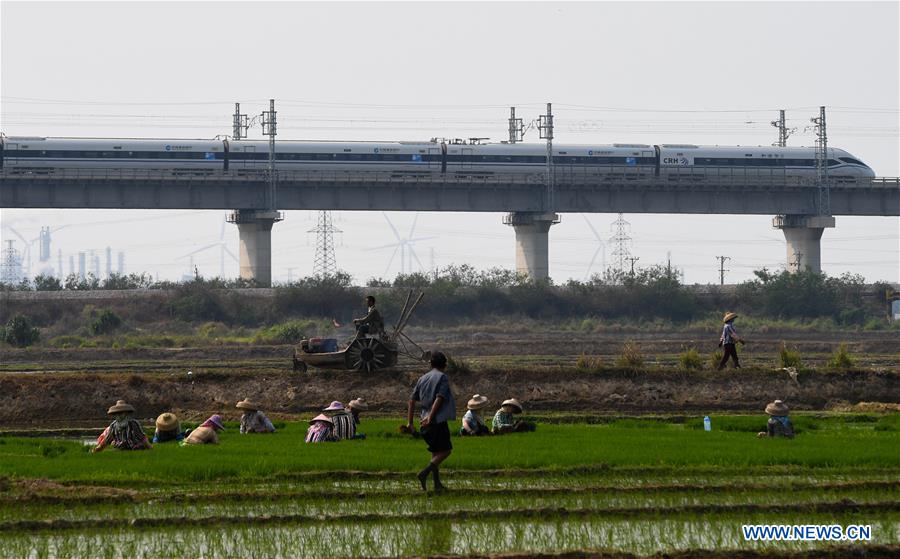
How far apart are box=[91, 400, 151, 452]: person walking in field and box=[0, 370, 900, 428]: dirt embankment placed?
10273 millimetres

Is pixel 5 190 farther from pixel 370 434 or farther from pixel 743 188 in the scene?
pixel 370 434

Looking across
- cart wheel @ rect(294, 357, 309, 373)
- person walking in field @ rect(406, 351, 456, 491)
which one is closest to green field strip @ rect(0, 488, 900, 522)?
person walking in field @ rect(406, 351, 456, 491)

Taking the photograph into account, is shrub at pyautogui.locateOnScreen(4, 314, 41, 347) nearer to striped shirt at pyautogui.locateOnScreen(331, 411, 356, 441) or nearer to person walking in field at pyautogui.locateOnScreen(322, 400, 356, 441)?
person walking in field at pyautogui.locateOnScreen(322, 400, 356, 441)

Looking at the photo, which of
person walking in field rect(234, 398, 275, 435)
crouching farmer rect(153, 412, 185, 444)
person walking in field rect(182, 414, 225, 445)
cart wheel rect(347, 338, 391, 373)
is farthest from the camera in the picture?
cart wheel rect(347, 338, 391, 373)

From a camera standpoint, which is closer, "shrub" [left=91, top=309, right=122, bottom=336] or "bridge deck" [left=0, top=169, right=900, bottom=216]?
"shrub" [left=91, top=309, right=122, bottom=336]

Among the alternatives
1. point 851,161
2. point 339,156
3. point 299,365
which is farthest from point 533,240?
point 299,365

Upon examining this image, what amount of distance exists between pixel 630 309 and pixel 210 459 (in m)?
68.9

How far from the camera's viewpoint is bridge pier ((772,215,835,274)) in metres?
89.7

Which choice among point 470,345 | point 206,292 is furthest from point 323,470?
point 206,292

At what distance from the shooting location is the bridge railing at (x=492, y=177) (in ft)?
265

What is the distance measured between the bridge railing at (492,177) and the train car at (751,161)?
0.10 m

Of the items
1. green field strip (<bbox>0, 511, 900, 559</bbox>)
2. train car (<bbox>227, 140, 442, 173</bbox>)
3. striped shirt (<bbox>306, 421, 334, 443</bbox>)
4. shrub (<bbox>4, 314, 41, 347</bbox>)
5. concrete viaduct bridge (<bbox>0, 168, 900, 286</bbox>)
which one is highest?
train car (<bbox>227, 140, 442, 173</bbox>)

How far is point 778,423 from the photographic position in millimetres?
23172

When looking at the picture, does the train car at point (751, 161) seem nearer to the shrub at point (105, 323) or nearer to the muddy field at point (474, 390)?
the shrub at point (105, 323)
